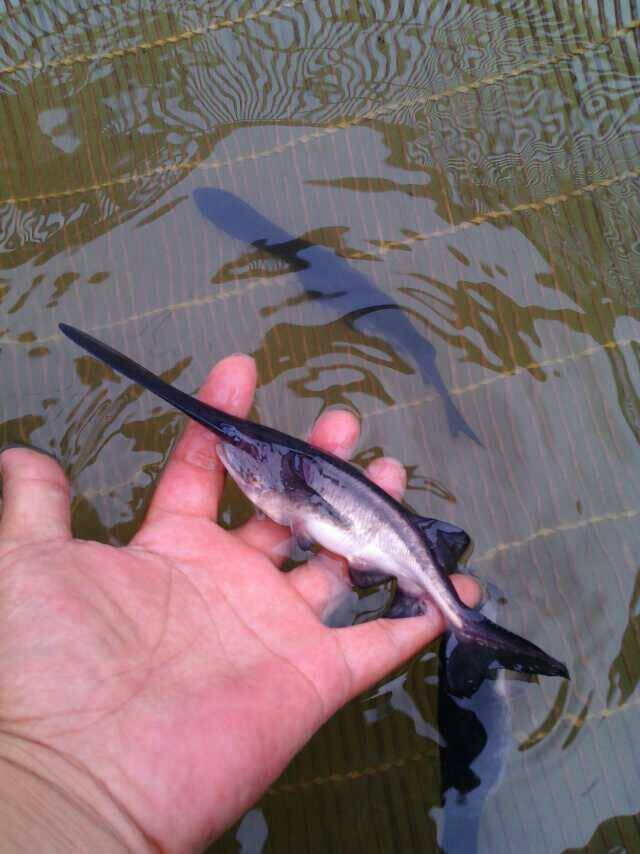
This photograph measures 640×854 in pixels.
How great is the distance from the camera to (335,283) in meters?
3.31

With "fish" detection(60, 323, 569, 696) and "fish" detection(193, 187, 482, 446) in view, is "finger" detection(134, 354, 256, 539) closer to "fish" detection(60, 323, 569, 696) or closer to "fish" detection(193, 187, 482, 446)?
"fish" detection(60, 323, 569, 696)

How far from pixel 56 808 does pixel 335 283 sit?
2.28m

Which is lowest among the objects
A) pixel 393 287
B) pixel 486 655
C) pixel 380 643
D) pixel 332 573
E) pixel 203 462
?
pixel 486 655

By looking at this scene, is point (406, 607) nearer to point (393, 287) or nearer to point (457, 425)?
point (457, 425)

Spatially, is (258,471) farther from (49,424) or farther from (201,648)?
(49,424)

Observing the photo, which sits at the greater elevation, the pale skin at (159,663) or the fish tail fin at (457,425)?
the fish tail fin at (457,425)

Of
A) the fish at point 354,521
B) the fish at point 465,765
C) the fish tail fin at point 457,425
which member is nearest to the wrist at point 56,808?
the fish at point 354,521

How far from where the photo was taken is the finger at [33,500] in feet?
6.95

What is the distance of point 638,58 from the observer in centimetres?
352

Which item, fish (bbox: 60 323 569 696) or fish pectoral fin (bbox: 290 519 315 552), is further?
fish pectoral fin (bbox: 290 519 315 552)

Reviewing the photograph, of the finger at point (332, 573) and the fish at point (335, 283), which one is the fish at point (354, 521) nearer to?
the finger at point (332, 573)

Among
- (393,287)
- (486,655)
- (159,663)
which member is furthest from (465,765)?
(393,287)

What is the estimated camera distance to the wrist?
5.63 feet

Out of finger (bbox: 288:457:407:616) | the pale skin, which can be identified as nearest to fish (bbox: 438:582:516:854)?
the pale skin
